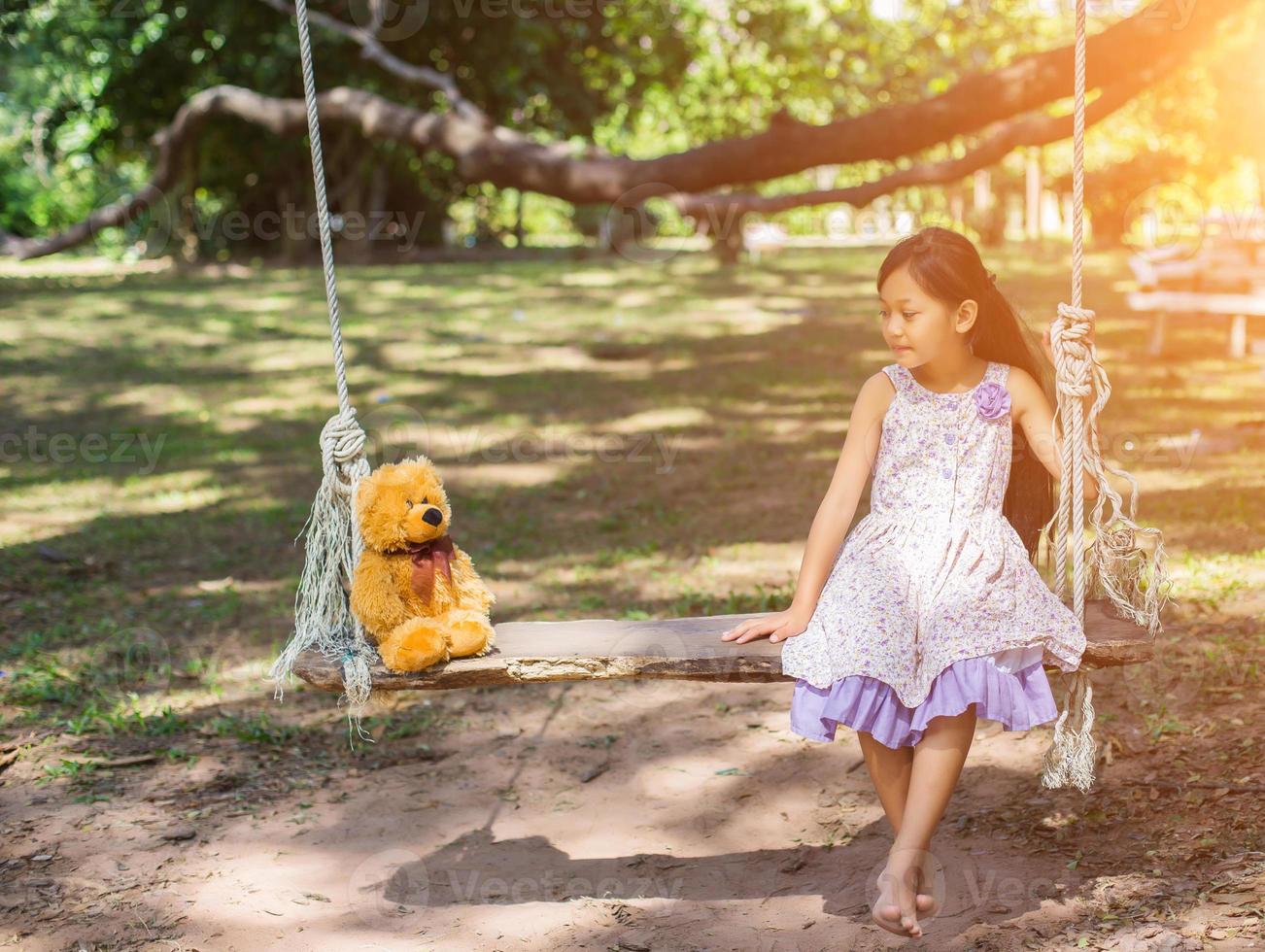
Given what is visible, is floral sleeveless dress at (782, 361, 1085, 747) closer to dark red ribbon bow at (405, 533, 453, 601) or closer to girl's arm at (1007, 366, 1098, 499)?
girl's arm at (1007, 366, 1098, 499)

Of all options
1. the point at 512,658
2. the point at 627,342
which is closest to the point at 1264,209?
the point at 627,342

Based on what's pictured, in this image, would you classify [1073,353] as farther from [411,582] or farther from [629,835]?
[629,835]

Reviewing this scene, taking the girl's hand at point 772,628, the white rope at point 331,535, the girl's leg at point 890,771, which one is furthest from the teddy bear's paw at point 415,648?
the girl's leg at point 890,771

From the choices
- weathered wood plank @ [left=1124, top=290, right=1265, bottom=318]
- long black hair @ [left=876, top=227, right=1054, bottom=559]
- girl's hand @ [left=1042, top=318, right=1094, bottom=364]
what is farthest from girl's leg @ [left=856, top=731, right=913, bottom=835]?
weathered wood plank @ [left=1124, top=290, right=1265, bottom=318]

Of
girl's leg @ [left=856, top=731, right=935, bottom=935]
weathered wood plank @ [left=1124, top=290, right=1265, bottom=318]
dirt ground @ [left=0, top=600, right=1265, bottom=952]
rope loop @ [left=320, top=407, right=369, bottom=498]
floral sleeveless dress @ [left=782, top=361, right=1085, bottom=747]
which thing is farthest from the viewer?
weathered wood plank @ [left=1124, top=290, right=1265, bottom=318]

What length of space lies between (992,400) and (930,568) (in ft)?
1.42

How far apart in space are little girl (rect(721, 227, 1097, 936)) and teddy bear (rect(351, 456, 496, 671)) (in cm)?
60

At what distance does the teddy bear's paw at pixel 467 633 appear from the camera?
8.85ft

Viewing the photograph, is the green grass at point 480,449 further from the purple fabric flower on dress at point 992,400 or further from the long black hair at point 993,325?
the purple fabric flower on dress at point 992,400

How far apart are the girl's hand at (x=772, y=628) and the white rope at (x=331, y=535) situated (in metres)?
0.82

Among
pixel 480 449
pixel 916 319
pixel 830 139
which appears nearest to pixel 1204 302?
pixel 830 139

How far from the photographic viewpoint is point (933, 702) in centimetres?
251

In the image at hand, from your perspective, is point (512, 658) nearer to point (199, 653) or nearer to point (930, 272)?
point (930, 272)

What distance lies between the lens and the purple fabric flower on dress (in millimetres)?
2764
